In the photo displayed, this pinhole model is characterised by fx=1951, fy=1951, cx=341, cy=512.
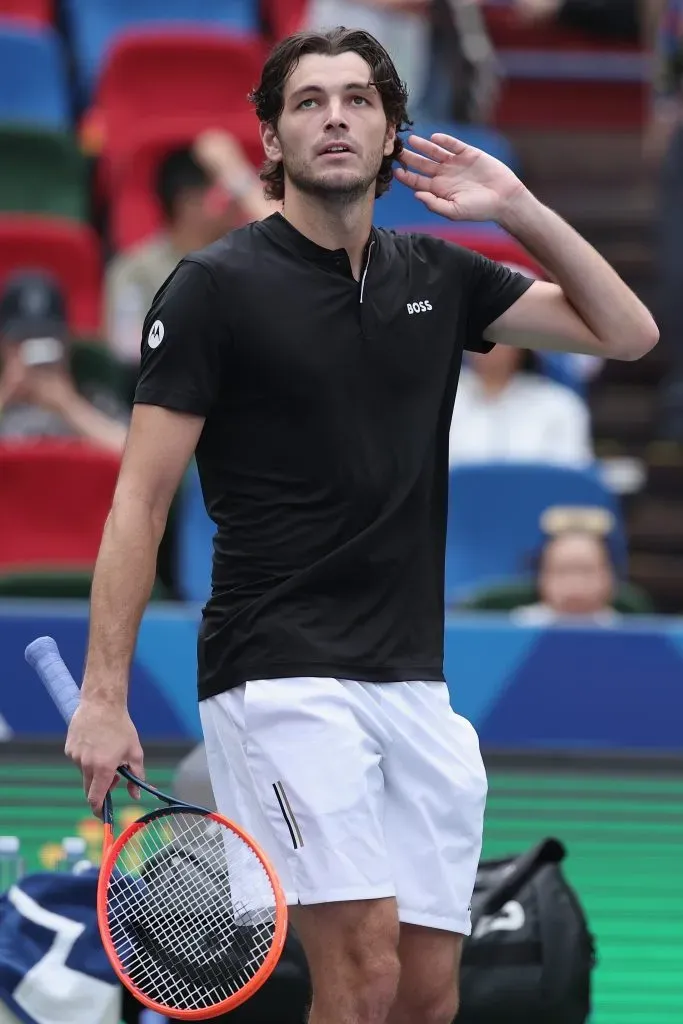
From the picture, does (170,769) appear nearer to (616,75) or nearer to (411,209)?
(411,209)

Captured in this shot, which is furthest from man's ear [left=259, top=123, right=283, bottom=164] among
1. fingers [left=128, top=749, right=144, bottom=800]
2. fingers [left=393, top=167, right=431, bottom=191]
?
fingers [left=128, top=749, right=144, bottom=800]

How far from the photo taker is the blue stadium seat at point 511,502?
6453mm

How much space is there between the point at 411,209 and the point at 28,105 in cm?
209

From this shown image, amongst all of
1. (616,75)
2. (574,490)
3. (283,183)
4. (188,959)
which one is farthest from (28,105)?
(188,959)

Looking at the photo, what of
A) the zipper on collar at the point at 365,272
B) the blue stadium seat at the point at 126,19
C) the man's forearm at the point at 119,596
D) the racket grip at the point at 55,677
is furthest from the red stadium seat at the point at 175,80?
the man's forearm at the point at 119,596

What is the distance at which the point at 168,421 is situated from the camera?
9.89 ft

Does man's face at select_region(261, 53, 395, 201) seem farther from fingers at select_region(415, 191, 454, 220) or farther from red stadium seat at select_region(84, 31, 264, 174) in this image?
red stadium seat at select_region(84, 31, 264, 174)

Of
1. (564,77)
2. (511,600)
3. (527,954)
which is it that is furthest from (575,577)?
(564,77)

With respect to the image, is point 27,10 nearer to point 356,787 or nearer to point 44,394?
point 44,394

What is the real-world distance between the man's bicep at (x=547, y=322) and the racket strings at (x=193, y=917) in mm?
1017

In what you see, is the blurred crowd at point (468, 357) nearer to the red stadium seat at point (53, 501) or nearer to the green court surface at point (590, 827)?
the red stadium seat at point (53, 501)

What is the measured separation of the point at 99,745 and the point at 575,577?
3.04 m

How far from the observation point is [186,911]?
2996mm

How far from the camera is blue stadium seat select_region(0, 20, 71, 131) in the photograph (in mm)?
9367
